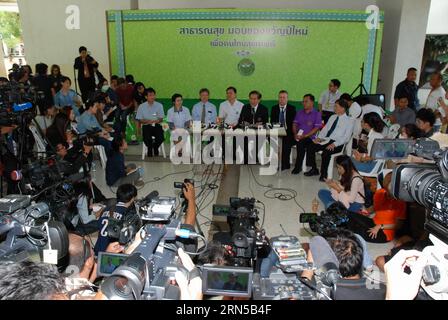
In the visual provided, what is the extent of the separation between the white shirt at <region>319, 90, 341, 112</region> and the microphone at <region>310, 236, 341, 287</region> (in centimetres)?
558

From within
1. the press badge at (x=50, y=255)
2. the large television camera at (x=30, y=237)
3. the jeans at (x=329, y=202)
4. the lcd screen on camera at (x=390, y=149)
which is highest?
the lcd screen on camera at (x=390, y=149)

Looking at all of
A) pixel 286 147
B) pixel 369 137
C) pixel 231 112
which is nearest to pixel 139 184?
pixel 231 112

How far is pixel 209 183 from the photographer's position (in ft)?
18.7

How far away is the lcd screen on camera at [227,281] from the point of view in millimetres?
1551

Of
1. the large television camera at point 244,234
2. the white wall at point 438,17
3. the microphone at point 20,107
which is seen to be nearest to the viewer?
the large television camera at point 244,234

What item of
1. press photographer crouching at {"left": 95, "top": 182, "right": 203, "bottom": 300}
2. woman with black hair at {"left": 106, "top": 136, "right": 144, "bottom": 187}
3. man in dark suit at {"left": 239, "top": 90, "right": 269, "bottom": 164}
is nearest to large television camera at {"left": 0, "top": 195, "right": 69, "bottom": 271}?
press photographer crouching at {"left": 95, "top": 182, "right": 203, "bottom": 300}

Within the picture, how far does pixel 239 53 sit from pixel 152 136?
263cm

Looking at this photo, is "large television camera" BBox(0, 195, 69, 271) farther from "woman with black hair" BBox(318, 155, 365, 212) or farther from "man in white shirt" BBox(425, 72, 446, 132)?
"man in white shirt" BBox(425, 72, 446, 132)

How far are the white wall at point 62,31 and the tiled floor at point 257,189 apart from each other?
4038mm

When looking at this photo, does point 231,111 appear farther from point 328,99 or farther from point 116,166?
point 116,166

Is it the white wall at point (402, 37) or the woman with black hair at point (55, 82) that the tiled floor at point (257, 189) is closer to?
the woman with black hair at point (55, 82)

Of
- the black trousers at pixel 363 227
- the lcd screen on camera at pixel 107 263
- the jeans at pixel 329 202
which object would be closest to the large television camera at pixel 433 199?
the lcd screen on camera at pixel 107 263

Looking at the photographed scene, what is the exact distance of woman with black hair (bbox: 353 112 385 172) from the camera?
4.62 meters

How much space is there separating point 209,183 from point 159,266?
405cm
